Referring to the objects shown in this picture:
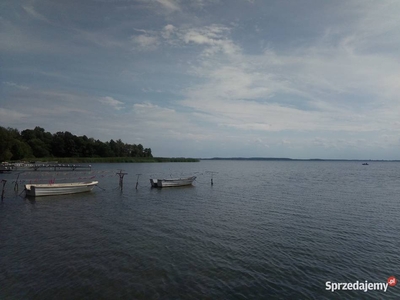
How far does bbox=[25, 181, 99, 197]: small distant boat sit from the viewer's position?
112 ft

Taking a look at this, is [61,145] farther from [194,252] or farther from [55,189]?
[194,252]

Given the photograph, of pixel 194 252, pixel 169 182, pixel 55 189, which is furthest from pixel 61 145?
pixel 194 252

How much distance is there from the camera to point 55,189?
3622 centimetres

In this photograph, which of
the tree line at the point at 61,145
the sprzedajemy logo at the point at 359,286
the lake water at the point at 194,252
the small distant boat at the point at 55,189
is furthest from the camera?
the tree line at the point at 61,145

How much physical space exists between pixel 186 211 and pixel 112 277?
1550 centimetres

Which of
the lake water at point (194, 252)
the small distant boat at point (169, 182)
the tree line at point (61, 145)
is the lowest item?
the lake water at point (194, 252)

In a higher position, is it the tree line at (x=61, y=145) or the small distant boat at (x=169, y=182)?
the tree line at (x=61, y=145)

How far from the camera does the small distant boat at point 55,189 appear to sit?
34219 mm

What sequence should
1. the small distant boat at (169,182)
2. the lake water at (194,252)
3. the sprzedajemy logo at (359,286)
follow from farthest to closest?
the small distant boat at (169,182) < the sprzedajemy logo at (359,286) < the lake water at (194,252)

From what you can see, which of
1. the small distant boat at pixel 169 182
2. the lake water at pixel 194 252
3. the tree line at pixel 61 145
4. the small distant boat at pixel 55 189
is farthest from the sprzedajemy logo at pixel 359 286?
the tree line at pixel 61 145

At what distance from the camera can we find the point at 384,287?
12.0 metres

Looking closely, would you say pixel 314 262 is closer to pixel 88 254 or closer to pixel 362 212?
pixel 88 254

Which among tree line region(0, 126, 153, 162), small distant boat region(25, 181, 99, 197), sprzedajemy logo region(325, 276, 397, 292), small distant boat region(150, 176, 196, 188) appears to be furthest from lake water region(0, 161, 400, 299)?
tree line region(0, 126, 153, 162)

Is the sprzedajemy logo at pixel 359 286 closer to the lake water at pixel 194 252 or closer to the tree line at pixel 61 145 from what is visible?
the lake water at pixel 194 252
